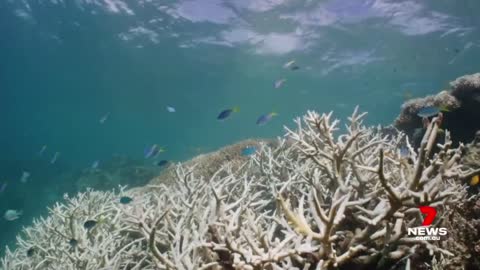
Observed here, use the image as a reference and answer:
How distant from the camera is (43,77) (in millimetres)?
34906

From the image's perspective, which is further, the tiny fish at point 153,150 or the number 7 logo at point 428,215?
the tiny fish at point 153,150

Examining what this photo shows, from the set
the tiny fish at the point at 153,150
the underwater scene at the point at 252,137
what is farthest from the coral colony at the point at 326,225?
the tiny fish at the point at 153,150

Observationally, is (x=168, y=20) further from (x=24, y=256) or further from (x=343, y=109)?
(x=343, y=109)

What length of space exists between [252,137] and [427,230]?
30.7 feet

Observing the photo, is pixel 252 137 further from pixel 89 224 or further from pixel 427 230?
pixel 427 230

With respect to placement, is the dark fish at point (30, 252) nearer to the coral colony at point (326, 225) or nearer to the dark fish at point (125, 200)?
the coral colony at point (326, 225)

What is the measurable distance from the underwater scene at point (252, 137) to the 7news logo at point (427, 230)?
0.01 meters

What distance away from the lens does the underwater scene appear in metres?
2.66

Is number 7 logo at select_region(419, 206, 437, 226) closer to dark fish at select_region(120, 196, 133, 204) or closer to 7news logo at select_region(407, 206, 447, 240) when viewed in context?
7news logo at select_region(407, 206, 447, 240)

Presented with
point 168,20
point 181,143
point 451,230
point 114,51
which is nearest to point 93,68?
point 114,51

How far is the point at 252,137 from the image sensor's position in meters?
12.1

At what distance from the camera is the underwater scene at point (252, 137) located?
105 inches

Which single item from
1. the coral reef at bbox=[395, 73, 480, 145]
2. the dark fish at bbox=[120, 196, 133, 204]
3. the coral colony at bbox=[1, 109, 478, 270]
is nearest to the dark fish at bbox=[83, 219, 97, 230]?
the coral colony at bbox=[1, 109, 478, 270]

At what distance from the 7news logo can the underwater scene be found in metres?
0.01
